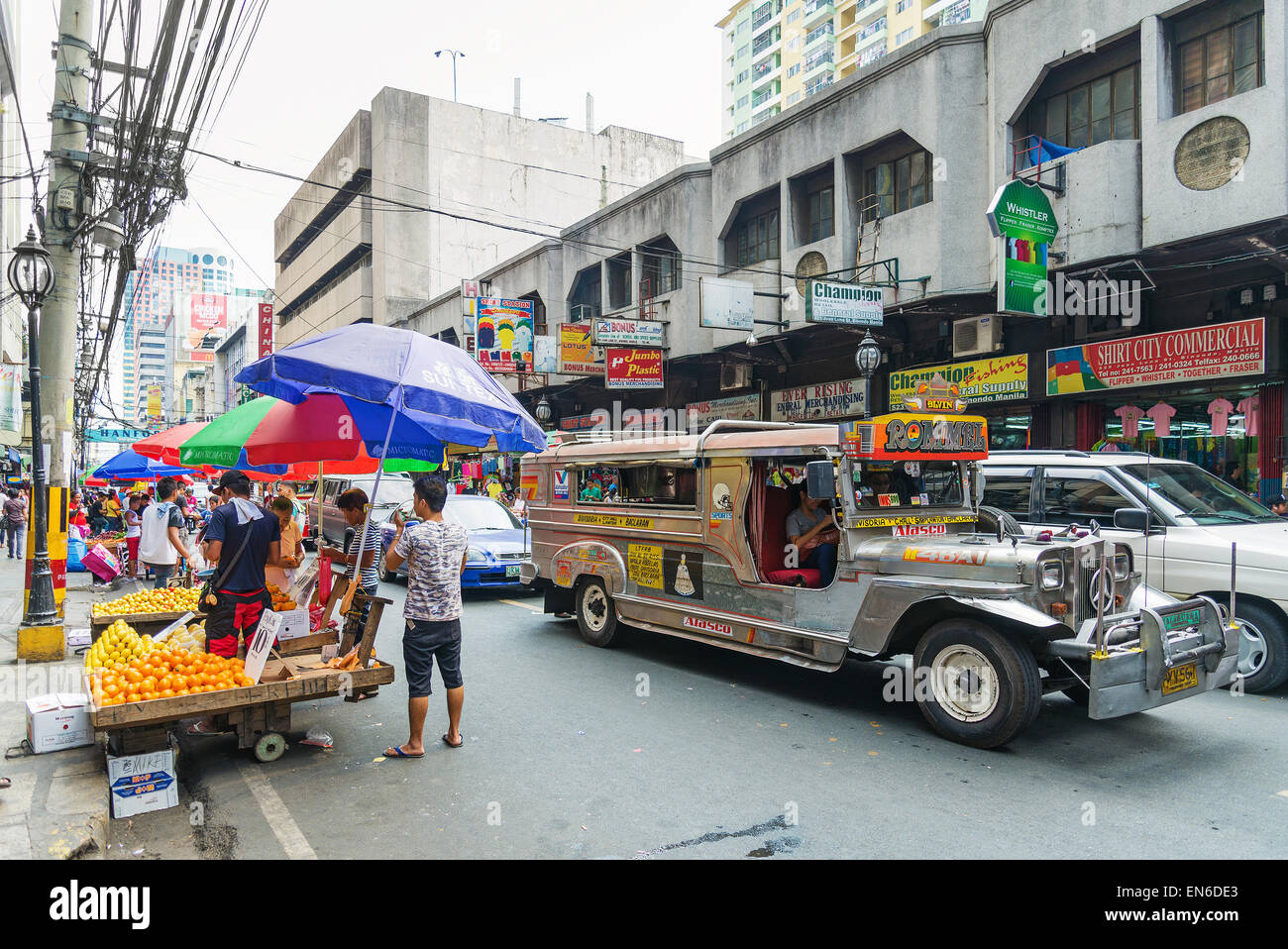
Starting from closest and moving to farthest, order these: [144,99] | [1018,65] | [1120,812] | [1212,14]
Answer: [1120,812]
[144,99]
[1212,14]
[1018,65]

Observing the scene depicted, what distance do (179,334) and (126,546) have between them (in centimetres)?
12965

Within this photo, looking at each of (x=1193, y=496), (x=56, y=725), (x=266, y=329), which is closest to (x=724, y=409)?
(x=1193, y=496)

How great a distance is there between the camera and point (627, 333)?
19.9m

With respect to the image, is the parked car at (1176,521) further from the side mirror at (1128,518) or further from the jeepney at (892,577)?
the jeepney at (892,577)

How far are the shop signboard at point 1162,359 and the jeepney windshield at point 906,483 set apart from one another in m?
7.14

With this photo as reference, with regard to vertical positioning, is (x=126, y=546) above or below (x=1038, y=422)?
below

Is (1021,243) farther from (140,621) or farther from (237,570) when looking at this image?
(140,621)

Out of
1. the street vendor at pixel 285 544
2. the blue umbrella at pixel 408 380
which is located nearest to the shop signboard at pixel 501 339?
the street vendor at pixel 285 544

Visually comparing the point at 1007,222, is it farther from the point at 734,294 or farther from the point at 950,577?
the point at 950,577

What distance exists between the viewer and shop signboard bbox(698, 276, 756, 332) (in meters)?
16.1

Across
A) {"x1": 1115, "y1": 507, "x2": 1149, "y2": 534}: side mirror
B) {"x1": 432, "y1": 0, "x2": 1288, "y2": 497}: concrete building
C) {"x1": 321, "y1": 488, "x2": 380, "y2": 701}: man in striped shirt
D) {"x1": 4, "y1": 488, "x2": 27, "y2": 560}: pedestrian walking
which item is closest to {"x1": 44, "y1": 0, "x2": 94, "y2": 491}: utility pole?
{"x1": 321, "y1": 488, "x2": 380, "y2": 701}: man in striped shirt

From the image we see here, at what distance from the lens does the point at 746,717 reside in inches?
251

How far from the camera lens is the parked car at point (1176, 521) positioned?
267 inches

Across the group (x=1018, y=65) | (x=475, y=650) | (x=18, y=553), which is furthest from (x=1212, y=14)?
(x=18, y=553)
